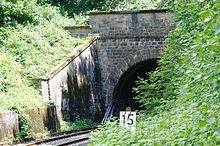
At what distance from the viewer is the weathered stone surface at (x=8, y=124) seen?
11267 millimetres

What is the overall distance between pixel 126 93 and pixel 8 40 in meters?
6.50

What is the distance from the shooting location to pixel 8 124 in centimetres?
1146

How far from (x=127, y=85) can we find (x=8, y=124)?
352 inches

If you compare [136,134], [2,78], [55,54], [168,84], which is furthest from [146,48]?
[136,134]

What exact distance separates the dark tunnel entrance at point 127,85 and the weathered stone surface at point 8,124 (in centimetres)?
727

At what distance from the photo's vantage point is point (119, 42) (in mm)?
17859

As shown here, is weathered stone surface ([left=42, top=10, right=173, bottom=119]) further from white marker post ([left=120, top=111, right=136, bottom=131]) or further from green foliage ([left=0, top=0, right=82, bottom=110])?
white marker post ([left=120, top=111, right=136, bottom=131])

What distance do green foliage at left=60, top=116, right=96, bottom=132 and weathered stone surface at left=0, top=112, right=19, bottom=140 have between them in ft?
8.31

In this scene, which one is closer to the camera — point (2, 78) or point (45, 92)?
point (2, 78)

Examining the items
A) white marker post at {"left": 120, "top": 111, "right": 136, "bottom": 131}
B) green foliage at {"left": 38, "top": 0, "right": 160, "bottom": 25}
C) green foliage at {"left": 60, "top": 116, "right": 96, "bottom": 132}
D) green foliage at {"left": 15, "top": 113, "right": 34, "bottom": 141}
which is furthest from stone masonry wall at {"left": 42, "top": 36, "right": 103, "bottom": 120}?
white marker post at {"left": 120, "top": 111, "right": 136, "bottom": 131}

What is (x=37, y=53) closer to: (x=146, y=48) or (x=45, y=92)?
(x=45, y=92)

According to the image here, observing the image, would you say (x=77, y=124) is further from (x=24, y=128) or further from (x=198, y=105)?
(x=198, y=105)

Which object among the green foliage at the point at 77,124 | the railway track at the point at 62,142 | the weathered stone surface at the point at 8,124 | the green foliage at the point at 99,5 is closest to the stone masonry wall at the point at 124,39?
the green foliage at the point at 77,124

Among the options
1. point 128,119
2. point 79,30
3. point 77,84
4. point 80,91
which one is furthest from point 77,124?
point 128,119
